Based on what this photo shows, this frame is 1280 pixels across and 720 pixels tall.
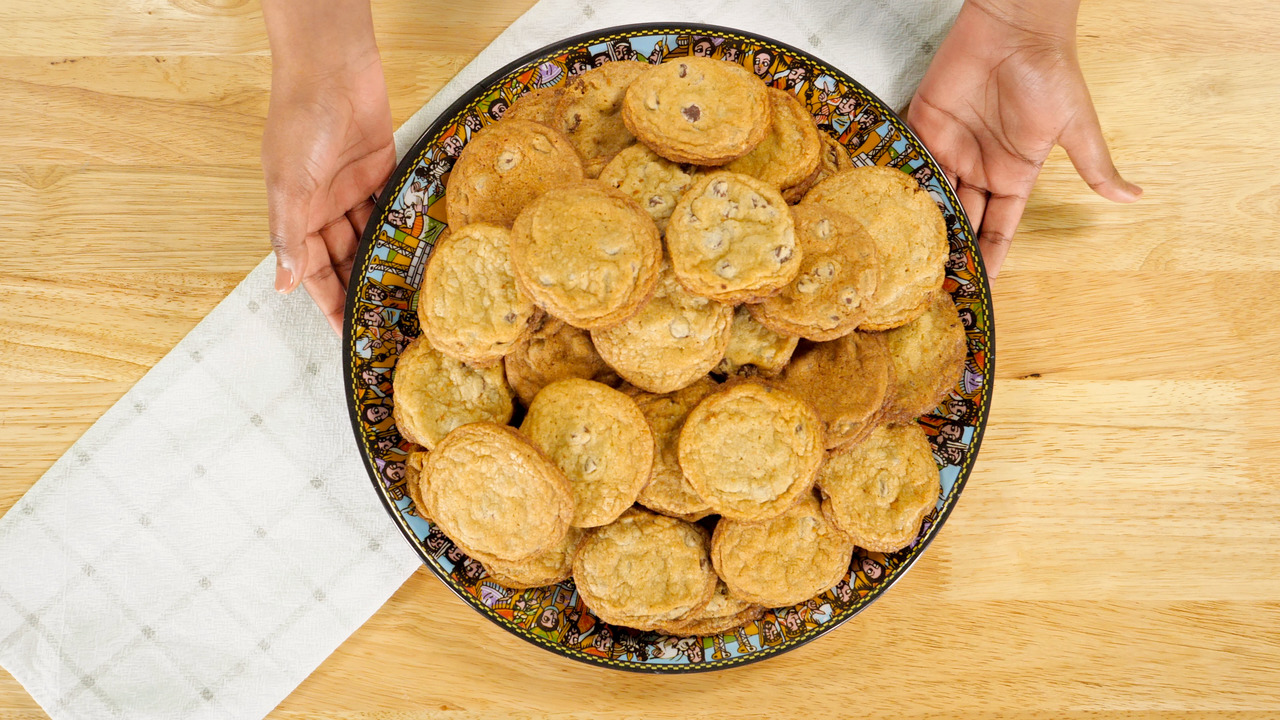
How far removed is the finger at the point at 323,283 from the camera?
1.89 meters

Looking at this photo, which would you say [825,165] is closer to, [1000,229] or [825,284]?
[825,284]

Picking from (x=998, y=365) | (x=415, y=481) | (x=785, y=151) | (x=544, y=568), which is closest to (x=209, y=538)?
(x=415, y=481)

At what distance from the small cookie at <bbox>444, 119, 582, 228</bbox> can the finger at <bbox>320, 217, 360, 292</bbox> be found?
41 centimetres

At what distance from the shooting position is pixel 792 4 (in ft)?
7.03

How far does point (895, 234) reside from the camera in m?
1.72

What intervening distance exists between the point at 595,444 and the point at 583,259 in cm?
40

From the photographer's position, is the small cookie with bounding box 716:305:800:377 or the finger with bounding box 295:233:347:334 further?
the finger with bounding box 295:233:347:334

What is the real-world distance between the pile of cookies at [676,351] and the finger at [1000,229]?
1.28 ft

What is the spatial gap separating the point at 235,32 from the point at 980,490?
2377 millimetres

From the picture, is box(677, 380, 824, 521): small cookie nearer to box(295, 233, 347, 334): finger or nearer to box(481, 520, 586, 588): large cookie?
box(481, 520, 586, 588): large cookie

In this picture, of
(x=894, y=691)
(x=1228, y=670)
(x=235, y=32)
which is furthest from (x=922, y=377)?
(x=235, y=32)

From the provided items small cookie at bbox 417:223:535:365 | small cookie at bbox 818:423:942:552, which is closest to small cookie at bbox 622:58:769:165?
small cookie at bbox 417:223:535:365

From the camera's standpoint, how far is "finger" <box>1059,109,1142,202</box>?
1.96 meters

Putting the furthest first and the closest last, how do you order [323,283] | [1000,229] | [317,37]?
1. [1000,229]
2. [323,283]
3. [317,37]
